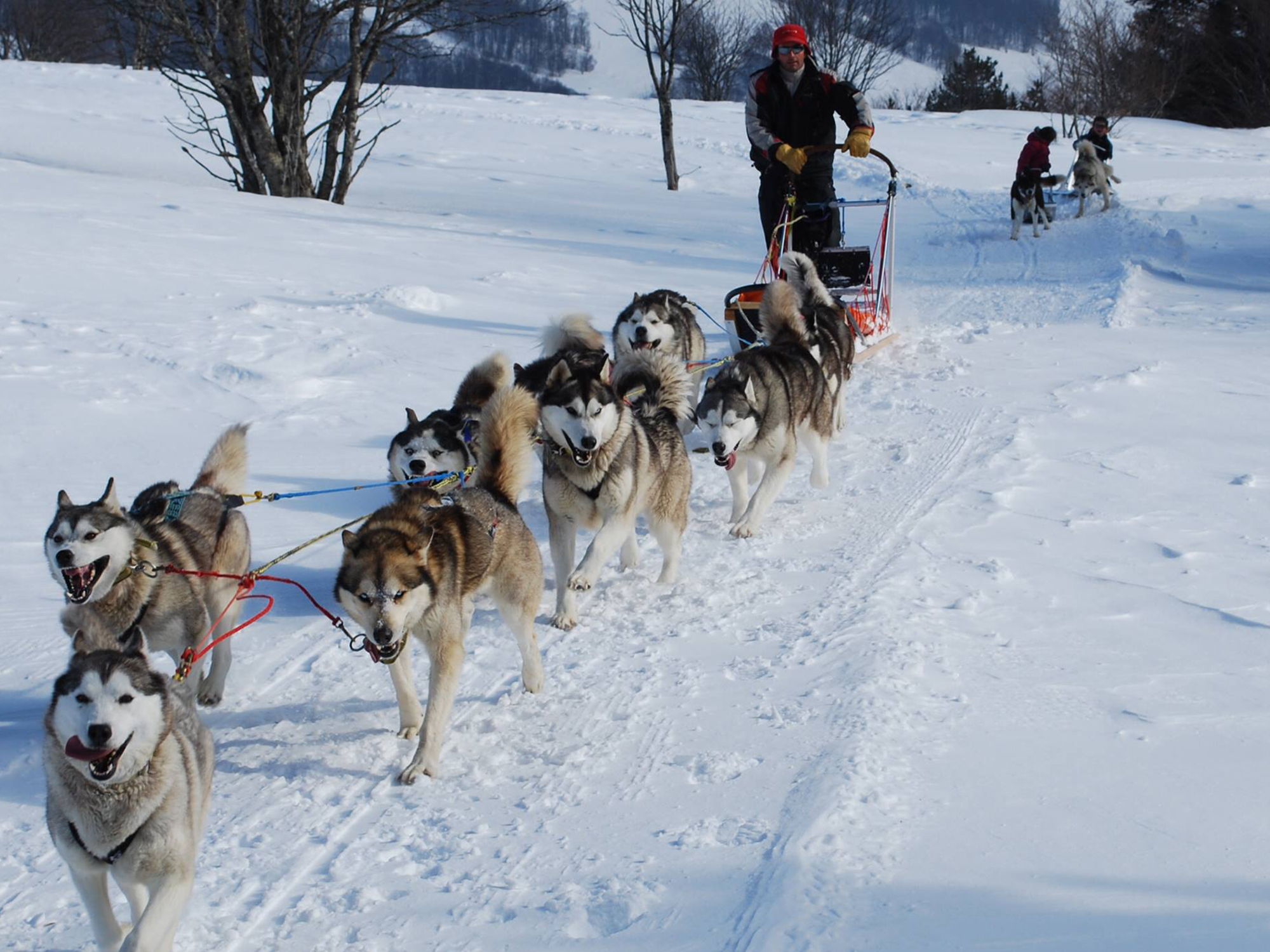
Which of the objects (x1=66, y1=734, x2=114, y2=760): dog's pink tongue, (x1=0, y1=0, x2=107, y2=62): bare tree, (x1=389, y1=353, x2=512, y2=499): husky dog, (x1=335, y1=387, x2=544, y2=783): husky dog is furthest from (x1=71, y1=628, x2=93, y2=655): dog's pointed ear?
(x1=0, y1=0, x2=107, y2=62): bare tree

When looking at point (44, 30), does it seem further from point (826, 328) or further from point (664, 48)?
point (826, 328)

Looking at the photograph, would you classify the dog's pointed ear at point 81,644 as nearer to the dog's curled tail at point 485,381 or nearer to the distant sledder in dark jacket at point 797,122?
the dog's curled tail at point 485,381

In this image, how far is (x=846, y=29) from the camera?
26.1 meters

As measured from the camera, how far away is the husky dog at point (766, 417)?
4680 mm

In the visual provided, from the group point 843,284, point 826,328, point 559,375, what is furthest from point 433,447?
point 843,284

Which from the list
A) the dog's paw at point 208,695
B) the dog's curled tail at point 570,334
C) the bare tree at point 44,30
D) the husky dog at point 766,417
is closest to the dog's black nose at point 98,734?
the dog's paw at point 208,695

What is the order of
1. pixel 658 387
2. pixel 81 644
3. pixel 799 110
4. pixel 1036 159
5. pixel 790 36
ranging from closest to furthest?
pixel 81 644
pixel 658 387
pixel 790 36
pixel 799 110
pixel 1036 159

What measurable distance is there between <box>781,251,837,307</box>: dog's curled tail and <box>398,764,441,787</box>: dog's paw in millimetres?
3910

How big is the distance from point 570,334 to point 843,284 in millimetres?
2381

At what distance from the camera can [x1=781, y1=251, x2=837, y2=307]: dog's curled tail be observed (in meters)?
6.16

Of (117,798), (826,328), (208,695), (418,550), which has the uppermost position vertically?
(826,328)

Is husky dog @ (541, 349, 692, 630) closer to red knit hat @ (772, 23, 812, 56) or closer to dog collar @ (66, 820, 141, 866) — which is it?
dog collar @ (66, 820, 141, 866)

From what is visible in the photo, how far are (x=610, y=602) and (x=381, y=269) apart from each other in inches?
244

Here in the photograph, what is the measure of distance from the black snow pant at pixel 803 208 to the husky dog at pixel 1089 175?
8900 mm
